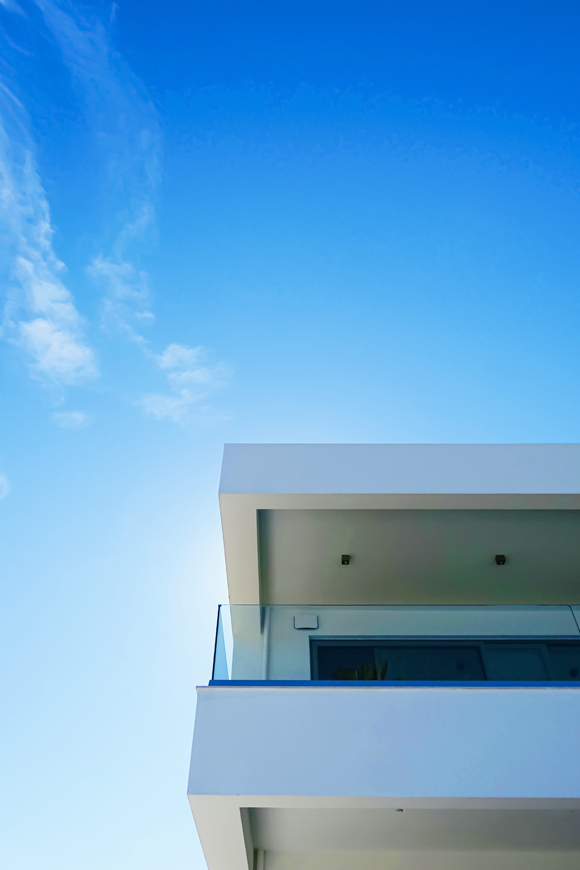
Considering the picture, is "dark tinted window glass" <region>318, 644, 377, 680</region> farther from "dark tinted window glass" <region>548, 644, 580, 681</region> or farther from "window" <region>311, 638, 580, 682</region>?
"dark tinted window glass" <region>548, 644, 580, 681</region>

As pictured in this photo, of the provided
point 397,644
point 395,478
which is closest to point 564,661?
point 397,644

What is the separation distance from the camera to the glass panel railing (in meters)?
5.04

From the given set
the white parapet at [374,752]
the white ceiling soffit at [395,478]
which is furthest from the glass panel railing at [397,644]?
the white ceiling soffit at [395,478]

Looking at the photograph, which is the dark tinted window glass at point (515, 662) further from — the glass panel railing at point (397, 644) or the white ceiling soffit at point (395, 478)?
the white ceiling soffit at point (395, 478)

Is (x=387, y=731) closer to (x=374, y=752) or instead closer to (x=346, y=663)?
(x=374, y=752)

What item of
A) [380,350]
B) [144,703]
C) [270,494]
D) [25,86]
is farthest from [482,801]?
[144,703]

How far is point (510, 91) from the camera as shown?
1367cm

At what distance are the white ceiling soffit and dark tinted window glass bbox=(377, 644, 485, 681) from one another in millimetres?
1452

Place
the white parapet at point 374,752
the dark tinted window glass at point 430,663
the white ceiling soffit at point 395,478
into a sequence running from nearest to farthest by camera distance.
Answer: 1. the white parapet at point 374,752
2. the dark tinted window glass at point 430,663
3. the white ceiling soffit at point 395,478

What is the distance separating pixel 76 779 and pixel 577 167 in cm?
2683

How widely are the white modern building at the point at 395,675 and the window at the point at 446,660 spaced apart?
0.04ft

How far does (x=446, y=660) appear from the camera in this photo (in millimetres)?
5094

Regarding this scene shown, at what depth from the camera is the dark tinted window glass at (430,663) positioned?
501 centimetres

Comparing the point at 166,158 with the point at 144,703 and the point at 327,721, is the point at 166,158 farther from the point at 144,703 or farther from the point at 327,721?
the point at 144,703
